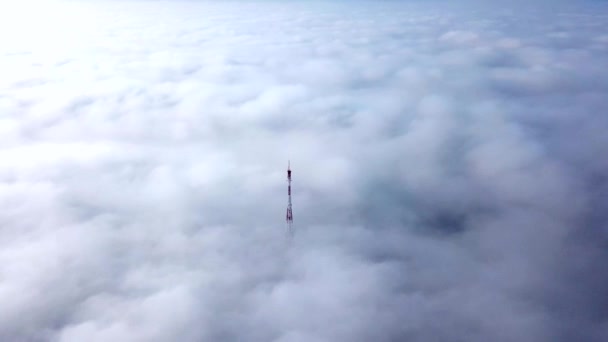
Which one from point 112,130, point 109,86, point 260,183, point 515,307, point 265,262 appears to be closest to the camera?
point 515,307

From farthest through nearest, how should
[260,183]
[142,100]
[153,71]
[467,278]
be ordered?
1. [153,71]
2. [142,100]
3. [260,183]
4. [467,278]

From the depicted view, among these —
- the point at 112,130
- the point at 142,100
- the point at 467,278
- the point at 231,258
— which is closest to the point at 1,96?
the point at 142,100

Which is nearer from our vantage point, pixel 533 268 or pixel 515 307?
pixel 515 307

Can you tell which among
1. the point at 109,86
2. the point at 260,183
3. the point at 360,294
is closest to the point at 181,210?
the point at 260,183

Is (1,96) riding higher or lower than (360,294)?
higher

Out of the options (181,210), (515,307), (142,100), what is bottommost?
(515,307)

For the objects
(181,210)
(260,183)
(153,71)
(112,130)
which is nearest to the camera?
(181,210)

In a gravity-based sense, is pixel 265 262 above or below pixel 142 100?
below

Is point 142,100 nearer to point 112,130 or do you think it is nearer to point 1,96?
point 112,130

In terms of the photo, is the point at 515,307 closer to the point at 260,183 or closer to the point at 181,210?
the point at 260,183
